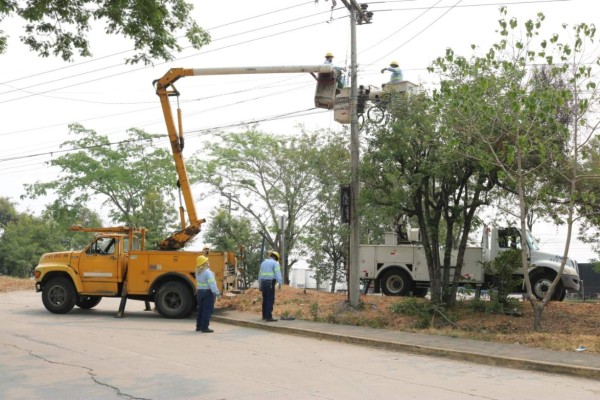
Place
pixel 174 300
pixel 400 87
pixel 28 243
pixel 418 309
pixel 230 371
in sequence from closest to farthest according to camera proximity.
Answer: pixel 230 371 < pixel 400 87 < pixel 418 309 < pixel 174 300 < pixel 28 243

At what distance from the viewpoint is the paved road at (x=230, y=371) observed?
7512 millimetres

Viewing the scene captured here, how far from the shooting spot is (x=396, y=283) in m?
20.2

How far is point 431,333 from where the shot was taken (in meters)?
12.9

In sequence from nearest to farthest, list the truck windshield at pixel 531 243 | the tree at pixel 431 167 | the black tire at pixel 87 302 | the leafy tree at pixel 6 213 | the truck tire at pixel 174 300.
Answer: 1. the tree at pixel 431 167
2. the truck tire at pixel 174 300
3. the black tire at pixel 87 302
4. the truck windshield at pixel 531 243
5. the leafy tree at pixel 6 213

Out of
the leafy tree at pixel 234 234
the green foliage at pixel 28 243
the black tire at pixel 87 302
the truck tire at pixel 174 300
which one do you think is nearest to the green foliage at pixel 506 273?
the truck tire at pixel 174 300

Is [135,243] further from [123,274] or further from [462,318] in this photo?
[462,318]

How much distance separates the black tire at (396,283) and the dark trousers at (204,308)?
809 cm

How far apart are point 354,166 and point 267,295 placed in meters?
3.89

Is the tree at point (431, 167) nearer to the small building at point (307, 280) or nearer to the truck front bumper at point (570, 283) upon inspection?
the truck front bumper at point (570, 283)

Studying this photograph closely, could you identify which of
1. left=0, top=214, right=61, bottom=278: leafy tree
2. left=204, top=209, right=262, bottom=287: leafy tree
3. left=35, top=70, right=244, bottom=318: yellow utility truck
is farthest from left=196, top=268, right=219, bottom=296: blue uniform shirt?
left=0, top=214, right=61, bottom=278: leafy tree

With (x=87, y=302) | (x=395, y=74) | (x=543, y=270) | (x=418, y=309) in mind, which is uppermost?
(x=395, y=74)

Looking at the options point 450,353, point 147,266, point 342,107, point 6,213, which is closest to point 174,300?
point 147,266

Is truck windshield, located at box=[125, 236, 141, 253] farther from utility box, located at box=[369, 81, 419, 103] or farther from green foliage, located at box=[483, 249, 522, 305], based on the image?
green foliage, located at box=[483, 249, 522, 305]

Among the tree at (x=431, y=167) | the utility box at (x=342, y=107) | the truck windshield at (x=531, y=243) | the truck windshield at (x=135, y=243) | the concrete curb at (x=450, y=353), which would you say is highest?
the utility box at (x=342, y=107)
